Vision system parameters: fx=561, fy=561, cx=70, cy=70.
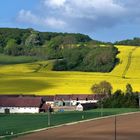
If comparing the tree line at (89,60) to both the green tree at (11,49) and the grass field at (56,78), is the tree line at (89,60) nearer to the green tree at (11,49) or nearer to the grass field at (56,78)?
the grass field at (56,78)

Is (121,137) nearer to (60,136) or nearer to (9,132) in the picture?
(60,136)

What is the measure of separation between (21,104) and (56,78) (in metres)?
18.5

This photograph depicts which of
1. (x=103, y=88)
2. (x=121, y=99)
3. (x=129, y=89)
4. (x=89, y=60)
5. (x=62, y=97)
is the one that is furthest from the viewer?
(x=89, y=60)

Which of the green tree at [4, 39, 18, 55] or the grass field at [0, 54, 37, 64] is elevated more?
the green tree at [4, 39, 18, 55]

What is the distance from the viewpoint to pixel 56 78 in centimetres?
12044

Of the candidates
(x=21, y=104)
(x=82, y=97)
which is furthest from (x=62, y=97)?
(x=21, y=104)

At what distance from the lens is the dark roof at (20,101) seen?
102m

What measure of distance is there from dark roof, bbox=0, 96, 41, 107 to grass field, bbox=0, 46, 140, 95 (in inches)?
140

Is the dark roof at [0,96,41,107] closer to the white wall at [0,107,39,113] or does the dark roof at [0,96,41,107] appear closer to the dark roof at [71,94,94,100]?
the white wall at [0,107,39,113]

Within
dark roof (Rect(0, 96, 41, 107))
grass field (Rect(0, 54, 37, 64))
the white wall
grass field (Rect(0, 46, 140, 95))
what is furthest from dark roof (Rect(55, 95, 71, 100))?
grass field (Rect(0, 54, 37, 64))

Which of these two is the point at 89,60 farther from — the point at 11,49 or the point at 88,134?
the point at 88,134

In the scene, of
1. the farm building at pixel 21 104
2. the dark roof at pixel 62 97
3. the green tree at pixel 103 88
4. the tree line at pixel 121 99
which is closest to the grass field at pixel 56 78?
the dark roof at pixel 62 97

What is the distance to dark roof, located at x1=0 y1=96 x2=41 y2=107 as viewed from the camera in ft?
334

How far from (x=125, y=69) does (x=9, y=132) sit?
8578 cm
